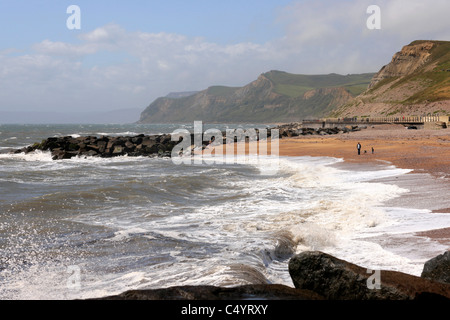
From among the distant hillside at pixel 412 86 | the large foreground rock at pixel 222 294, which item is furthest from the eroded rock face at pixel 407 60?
the large foreground rock at pixel 222 294

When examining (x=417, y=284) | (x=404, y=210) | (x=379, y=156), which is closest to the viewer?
(x=417, y=284)

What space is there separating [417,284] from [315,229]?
5.41m

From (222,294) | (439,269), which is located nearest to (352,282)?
(439,269)

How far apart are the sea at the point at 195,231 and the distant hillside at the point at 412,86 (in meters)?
77.6

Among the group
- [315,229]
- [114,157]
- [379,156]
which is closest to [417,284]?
[315,229]

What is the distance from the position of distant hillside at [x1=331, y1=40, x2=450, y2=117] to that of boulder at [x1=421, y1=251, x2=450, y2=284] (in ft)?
284

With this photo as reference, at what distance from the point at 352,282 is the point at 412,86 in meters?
129

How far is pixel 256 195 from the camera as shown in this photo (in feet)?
55.7

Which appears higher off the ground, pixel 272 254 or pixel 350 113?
pixel 350 113

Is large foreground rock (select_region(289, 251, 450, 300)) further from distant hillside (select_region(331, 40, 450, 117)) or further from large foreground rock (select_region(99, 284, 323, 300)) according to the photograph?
distant hillside (select_region(331, 40, 450, 117))

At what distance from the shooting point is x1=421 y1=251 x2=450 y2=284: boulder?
5.55m

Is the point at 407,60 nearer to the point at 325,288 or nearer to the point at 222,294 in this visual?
the point at 325,288

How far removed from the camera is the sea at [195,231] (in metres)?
7.55
